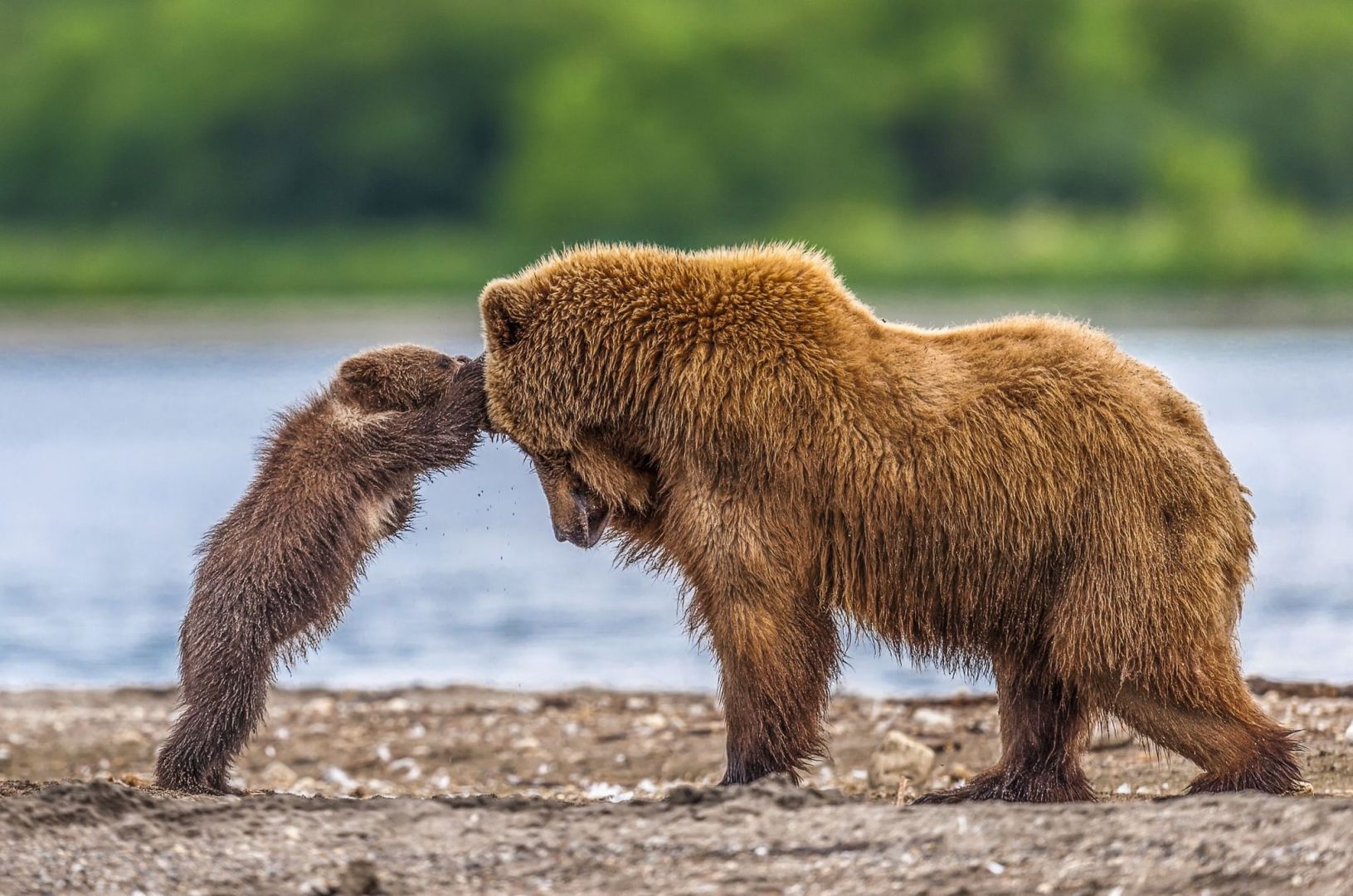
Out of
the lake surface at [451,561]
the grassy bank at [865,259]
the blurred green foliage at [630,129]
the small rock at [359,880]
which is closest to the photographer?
the small rock at [359,880]

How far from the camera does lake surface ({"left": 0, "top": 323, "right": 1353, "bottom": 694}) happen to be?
11531 millimetres

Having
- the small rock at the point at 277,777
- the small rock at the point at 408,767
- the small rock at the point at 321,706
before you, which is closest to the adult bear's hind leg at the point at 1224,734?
the small rock at the point at 408,767

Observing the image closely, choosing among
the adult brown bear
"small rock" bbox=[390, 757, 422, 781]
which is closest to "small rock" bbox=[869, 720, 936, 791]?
the adult brown bear

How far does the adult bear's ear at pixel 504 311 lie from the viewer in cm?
625

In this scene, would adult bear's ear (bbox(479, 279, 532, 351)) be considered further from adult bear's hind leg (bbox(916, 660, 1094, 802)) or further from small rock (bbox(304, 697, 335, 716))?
small rock (bbox(304, 697, 335, 716))

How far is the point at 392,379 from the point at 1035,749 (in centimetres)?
258

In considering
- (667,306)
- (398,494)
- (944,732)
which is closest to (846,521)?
(667,306)

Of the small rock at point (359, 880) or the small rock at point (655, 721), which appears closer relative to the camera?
the small rock at point (359, 880)

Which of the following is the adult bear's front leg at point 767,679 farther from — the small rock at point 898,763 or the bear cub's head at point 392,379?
the bear cub's head at point 392,379

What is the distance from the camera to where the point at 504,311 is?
625 centimetres

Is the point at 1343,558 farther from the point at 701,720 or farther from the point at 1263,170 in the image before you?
the point at 1263,170

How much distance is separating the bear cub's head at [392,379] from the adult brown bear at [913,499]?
947 mm

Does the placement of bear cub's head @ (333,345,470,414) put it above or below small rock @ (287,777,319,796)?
above

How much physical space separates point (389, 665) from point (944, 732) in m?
4.70
